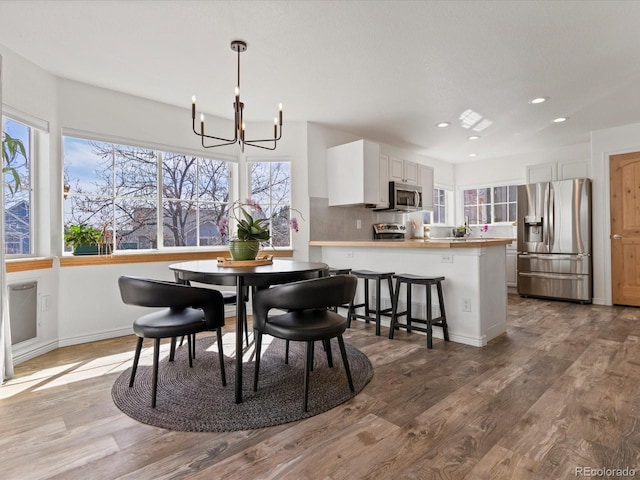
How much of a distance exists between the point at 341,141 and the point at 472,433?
13.3ft

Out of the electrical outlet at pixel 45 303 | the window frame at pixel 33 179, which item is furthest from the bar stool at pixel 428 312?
the window frame at pixel 33 179

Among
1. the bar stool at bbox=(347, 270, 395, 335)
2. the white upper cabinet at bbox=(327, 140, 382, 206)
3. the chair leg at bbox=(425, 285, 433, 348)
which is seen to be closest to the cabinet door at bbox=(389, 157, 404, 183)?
the white upper cabinet at bbox=(327, 140, 382, 206)

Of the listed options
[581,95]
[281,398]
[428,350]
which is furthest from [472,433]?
[581,95]

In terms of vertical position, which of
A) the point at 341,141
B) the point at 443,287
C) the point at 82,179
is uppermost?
the point at 341,141

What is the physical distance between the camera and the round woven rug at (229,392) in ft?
6.28

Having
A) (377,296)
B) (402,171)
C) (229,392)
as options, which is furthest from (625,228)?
(229,392)

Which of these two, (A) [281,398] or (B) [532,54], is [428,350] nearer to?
(A) [281,398]

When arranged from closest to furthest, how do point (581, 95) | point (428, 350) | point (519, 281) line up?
1. point (428, 350)
2. point (581, 95)
3. point (519, 281)

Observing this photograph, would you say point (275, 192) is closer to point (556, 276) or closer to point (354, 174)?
point (354, 174)

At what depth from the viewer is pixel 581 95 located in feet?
12.2

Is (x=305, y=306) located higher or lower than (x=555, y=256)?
lower

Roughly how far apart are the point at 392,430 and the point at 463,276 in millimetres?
1872

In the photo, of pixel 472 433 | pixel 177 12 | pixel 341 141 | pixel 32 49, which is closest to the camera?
pixel 472 433

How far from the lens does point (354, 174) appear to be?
458 centimetres
